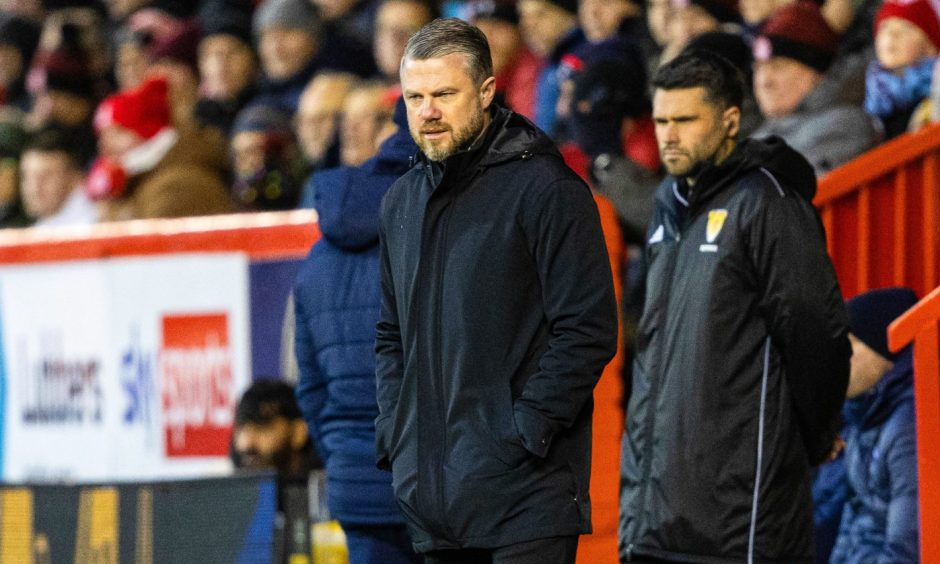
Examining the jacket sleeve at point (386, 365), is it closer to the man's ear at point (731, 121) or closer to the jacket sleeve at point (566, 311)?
the jacket sleeve at point (566, 311)

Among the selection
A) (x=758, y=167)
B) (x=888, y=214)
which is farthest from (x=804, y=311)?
(x=888, y=214)

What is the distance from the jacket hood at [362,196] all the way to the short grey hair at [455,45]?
3.79ft

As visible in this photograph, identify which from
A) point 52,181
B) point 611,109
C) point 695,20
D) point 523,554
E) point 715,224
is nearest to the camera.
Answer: point 523,554

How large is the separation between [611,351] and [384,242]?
2.22ft

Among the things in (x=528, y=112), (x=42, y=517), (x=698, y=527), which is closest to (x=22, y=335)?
(x=42, y=517)

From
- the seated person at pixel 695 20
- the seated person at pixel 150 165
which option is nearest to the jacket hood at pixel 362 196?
the seated person at pixel 695 20

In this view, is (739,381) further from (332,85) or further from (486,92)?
(332,85)

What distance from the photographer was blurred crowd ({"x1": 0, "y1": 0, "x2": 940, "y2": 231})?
290 inches

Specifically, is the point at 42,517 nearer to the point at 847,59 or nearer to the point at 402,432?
the point at 402,432

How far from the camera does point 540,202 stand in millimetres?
3859

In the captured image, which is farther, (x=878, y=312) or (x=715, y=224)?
(x=878, y=312)

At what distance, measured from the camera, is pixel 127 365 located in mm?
8344

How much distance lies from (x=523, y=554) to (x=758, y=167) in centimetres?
165

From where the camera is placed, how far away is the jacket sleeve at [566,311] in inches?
148
